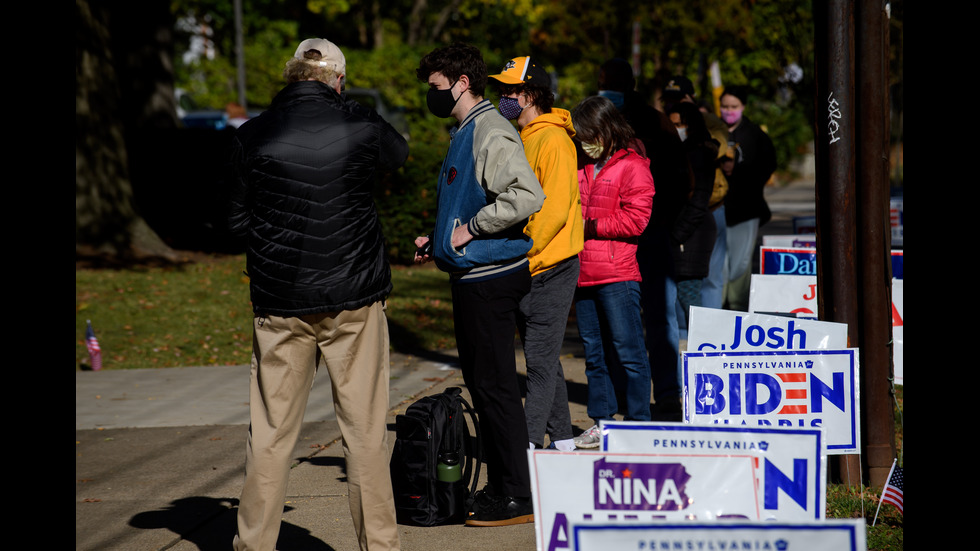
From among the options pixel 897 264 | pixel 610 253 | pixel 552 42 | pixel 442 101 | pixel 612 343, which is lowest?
pixel 612 343

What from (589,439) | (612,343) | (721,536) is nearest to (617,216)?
(612,343)

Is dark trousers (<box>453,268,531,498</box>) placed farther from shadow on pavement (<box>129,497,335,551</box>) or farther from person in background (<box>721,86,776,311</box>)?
person in background (<box>721,86,776,311</box>)

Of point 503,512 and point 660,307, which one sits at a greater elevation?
point 660,307

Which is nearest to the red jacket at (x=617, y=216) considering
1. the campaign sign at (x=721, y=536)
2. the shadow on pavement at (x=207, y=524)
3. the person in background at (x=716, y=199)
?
the person in background at (x=716, y=199)

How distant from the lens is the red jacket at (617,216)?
548cm

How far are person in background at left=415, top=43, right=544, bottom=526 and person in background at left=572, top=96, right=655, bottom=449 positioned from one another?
3.47ft

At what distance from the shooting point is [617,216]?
549 centimetres

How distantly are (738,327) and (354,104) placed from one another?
7.26 feet

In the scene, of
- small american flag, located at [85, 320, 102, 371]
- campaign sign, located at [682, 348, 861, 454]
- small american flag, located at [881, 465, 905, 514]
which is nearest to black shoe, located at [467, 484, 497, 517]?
campaign sign, located at [682, 348, 861, 454]

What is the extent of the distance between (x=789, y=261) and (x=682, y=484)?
4.70m

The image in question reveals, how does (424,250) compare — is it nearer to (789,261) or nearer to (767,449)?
(767,449)

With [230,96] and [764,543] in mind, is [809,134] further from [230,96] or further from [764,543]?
[764,543]

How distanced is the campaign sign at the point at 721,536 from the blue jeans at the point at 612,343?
3.10 meters
